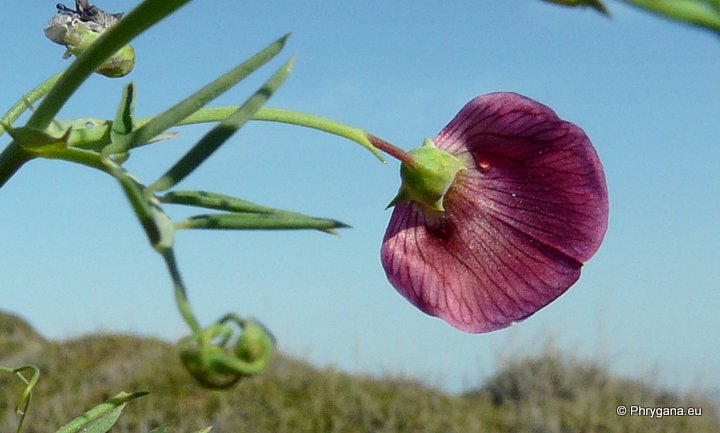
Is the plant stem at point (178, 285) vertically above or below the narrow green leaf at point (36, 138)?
below

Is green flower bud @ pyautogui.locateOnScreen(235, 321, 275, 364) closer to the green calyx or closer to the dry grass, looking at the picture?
the green calyx

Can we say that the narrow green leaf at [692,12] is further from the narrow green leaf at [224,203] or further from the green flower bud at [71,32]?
the green flower bud at [71,32]

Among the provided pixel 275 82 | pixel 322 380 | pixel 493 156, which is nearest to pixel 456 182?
pixel 493 156

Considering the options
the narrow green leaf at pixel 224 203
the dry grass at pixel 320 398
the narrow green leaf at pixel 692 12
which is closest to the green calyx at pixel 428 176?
the narrow green leaf at pixel 224 203

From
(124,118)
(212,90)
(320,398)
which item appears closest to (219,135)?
(212,90)

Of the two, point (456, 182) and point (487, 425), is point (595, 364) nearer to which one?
point (487, 425)

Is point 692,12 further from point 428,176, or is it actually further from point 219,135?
point 428,176
